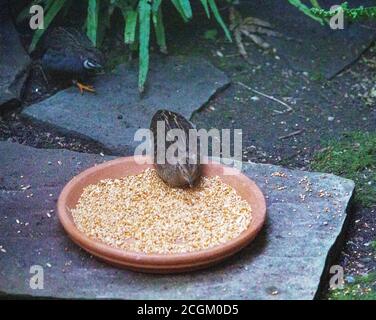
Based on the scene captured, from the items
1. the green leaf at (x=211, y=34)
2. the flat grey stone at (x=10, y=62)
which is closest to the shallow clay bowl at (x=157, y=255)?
the flat grey stone at (x=10, y=62)

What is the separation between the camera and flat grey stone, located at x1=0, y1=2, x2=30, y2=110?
543cm

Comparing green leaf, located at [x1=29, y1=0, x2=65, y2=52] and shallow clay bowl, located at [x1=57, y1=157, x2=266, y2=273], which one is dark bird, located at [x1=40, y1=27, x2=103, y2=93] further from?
shallow clay bowl, located at [x1=57, y1=157, x2=266, y2=273]

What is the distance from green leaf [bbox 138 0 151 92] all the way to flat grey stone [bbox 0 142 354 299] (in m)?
1.02

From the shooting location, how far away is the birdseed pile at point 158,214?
12.2 feet

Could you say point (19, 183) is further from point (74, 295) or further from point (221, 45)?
point (221, 45)

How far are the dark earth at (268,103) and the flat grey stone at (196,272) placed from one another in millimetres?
380

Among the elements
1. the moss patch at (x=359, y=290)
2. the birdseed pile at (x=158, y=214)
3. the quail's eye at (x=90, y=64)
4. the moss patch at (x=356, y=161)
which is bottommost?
the moss patch at (x=356, y=161)

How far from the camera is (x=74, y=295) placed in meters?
3.48

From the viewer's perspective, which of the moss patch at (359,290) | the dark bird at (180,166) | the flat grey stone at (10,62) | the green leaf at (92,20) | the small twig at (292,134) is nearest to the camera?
the moss patch at (359,290)

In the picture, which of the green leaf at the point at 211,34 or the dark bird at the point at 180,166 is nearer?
the dark bird at the point at 180,166

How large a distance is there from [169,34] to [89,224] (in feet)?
8.76

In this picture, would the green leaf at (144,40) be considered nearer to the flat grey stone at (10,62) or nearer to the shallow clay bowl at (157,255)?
the flat grey stone at (10,62)

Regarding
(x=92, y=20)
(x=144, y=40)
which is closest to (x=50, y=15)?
(x=92, y=20)
